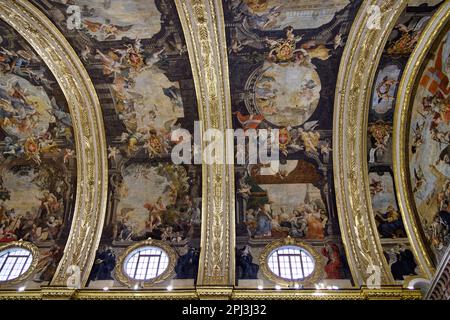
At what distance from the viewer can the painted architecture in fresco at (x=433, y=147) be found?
11.7 metres

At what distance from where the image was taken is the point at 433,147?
40.4 ft

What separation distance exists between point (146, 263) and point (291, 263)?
4.72 metres

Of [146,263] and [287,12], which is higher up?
[287,12]

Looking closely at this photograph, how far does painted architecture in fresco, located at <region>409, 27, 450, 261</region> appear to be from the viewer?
11.7 m

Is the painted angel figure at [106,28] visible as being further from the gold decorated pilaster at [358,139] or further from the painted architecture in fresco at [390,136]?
the painted architecture in fresco at [390,136]

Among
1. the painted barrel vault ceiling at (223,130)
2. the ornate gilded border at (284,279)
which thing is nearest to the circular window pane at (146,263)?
the painted barrel vault ceiling at (223,130)

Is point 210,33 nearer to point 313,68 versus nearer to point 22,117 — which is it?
point 313,68

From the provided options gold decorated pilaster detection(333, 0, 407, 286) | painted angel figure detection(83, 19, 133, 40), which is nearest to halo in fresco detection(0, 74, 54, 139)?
painted angel figure detection(83, 19, 133, 40)

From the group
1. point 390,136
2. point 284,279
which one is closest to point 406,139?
point 390,136

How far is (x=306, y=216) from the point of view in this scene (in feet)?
47.7

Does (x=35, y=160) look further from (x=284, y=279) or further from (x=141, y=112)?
(x=284, y=279)

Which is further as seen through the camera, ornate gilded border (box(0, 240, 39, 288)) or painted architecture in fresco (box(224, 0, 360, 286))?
ornate gilded border (box(0, 240, 39, 288))

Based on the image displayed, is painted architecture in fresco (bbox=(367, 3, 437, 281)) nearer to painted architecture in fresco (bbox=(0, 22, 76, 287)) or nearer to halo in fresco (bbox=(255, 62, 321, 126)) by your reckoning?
halo in fresco (bbox=(255, 62, 321, 126))

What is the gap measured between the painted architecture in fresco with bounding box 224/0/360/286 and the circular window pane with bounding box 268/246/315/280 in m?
0.46
